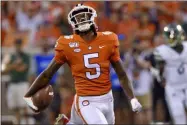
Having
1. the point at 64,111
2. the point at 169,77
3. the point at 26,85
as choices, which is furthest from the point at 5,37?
the point at 169,77

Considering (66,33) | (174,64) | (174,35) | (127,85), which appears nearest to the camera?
(127,85)

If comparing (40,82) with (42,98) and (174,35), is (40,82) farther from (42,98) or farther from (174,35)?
(174,35)

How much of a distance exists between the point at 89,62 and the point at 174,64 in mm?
3311

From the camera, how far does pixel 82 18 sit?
704 centimetres

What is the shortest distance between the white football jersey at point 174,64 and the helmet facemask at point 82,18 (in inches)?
122

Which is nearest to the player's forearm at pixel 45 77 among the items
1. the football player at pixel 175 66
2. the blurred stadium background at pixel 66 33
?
the football player at pixel 175 66

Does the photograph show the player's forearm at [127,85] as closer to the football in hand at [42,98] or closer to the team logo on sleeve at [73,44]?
the team logo on sleeve at [73,44]

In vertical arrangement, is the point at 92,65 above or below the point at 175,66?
above

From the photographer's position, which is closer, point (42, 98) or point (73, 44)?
point (73, 44)

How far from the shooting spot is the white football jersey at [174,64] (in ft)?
32.7

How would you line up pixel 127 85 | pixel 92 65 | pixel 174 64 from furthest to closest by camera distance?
pixel 174 64, pixel 127 85, pixel 92 65

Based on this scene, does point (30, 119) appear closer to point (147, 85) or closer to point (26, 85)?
point (26, 85)

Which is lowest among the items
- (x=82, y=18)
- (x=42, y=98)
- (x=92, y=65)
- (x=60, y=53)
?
(x=42, y=98)

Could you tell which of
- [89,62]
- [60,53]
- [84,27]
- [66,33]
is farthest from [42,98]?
[66,33]
